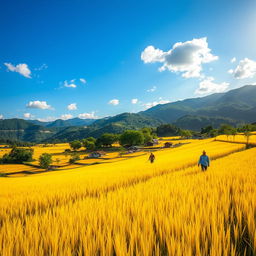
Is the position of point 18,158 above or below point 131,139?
below

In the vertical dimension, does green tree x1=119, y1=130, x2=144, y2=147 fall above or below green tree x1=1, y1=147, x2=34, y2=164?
above

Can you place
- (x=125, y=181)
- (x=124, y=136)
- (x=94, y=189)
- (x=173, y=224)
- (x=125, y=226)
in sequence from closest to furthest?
(x=173, y=224) < (x=125, y=226) < (x=94, y=189) < (x=125, y=181) < (x=124, y=136)

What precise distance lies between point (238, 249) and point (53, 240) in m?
2.25

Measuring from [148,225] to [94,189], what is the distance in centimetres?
526

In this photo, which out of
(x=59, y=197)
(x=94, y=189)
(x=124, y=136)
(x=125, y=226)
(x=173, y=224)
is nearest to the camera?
(x=173, y=224)

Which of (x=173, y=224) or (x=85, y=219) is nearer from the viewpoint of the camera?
(x=173, y=224)

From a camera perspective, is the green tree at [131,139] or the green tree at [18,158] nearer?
the green tree at [18,158]

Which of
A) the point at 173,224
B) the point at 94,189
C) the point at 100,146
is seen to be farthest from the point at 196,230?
the point at 100,146

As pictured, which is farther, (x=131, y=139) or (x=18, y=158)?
(x=131, y=139)

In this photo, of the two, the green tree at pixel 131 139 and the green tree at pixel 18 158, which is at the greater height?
the green tree at pixel 131 139

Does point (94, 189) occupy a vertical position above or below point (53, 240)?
below

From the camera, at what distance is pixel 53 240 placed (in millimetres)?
1816

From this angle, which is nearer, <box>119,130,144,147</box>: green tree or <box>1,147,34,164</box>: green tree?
<box>1,147,34,164</box>: green tree

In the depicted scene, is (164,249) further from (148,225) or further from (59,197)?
(59,197)
